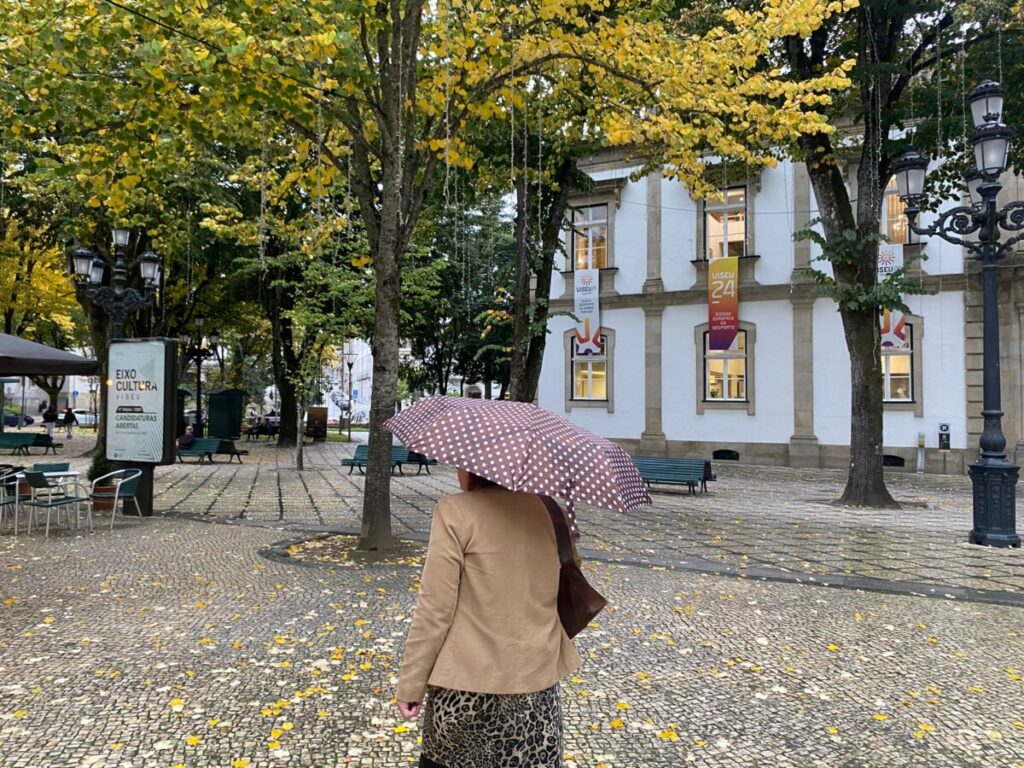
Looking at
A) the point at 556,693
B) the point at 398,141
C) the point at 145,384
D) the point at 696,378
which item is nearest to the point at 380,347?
the point at 398,141

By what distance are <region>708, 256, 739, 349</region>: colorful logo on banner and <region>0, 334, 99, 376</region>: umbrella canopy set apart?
641 inches

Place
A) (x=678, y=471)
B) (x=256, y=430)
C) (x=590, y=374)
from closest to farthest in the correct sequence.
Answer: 1. (x=678, y=471)
2. (x=590, y=374)
3. (x=256, y=430)

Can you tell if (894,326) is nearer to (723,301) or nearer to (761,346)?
(761,346)

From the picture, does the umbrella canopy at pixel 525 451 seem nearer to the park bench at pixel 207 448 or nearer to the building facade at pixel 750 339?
the building facade at pixel 750 339

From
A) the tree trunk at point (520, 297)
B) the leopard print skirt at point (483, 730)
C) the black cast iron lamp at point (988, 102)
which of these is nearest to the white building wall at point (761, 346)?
the tree trunk at point (520, 297)

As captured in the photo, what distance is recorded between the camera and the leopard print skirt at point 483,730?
2.43m

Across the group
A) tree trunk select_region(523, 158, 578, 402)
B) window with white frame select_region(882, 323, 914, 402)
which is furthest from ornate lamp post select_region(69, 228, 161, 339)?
window with white frame select_region(882, 323, 914, 402)

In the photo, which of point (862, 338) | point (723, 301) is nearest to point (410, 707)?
point (862, 338)

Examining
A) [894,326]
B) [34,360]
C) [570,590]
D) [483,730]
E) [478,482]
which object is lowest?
[483,730]

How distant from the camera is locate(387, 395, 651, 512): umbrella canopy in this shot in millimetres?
2338

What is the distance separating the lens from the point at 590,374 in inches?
997

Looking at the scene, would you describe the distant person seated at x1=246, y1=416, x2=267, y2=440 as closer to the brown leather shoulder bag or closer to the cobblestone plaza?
the cobblestone plaza

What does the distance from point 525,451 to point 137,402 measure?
10702mm

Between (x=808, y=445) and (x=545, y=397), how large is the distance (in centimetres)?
897
